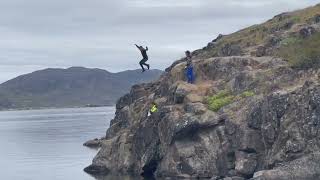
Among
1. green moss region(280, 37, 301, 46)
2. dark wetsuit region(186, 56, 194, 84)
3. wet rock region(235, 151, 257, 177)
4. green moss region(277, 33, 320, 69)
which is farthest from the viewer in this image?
green moss region(280, 37, 301, 46)

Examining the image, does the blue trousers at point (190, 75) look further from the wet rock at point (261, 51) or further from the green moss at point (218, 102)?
the wet rock at point (261, 51)

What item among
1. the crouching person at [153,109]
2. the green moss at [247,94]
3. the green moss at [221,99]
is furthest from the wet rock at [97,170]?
the green moss at [247,94]

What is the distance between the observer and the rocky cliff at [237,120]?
5372 cm

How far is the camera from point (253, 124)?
58.6 meters

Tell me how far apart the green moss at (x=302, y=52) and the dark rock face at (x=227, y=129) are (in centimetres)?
123

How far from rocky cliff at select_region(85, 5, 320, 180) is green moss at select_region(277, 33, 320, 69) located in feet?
0.55

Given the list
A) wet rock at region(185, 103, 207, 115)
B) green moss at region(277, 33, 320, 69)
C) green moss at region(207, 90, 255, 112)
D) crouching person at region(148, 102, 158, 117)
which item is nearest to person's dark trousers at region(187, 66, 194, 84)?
crouching person at region(148, 102, 158, 117)

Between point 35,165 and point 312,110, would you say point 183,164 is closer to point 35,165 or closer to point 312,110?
point 312,110

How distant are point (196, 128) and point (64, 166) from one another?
29.4 meters

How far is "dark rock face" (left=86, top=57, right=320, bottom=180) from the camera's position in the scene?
53.8 meters

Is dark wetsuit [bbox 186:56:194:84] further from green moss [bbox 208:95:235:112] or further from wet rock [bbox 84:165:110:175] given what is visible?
wet rock [bbox 84:165:110:175]

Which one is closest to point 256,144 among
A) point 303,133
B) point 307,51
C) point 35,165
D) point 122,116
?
point 303,133

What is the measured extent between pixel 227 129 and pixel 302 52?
11.7 metres

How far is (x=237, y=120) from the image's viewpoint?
60.1 meters
